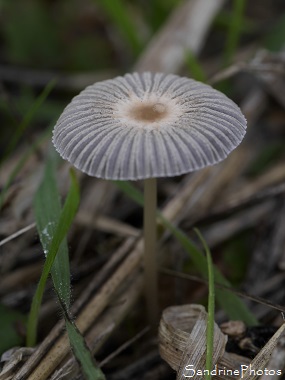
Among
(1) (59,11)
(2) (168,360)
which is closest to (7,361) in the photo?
(2) (168,360)

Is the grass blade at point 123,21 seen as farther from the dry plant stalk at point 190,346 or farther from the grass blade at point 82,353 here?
the grass blade at point 82,353

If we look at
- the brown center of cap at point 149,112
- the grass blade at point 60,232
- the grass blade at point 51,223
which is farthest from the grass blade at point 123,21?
the grass blade at point 60,232

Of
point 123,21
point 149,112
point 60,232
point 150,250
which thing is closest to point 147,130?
point 149,112

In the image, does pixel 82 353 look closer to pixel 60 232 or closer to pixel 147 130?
pixel 60 232

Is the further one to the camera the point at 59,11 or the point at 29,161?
the point at 59,11

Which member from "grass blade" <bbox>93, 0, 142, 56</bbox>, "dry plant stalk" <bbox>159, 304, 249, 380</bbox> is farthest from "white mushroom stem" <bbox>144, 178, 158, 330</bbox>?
"grass blade" <bbox>93, 0, 142, 56</bbox>

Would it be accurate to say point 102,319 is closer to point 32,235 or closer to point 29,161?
point 32,235
